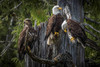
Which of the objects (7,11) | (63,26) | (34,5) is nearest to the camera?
(63,26)

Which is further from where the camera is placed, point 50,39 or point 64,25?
point 50,39

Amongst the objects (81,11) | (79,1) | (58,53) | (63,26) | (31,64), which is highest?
(79,1)

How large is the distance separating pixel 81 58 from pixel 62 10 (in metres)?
0.91

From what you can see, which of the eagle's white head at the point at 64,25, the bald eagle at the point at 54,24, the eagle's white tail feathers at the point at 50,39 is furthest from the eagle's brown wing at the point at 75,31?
the eagle's white tail feathers at the point at 50,39

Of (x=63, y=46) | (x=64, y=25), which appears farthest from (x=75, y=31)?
(x=63, y=46)

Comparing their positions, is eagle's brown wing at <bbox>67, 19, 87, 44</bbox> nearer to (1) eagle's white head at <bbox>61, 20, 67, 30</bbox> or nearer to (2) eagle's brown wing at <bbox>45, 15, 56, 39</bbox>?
(1) eagle's white head at <bbox>61, 20, 67, 30</bbox>

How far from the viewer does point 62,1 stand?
2842mm

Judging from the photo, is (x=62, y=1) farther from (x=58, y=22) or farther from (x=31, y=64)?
(x=31, y=64)

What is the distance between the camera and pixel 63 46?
2801 mm

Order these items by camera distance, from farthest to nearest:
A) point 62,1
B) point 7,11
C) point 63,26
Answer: point 7,11
point 62,1
point 63,26

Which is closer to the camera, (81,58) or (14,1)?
(81,58)

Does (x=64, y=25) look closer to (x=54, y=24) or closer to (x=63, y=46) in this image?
(x=54, y=24)

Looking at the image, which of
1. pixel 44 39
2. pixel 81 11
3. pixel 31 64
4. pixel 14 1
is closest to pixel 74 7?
pixel 81 11

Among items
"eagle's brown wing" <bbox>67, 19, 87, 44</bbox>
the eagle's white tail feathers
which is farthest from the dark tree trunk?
"eagle's brown wing" <bbox>67, 19, 87, 44</bbox>
